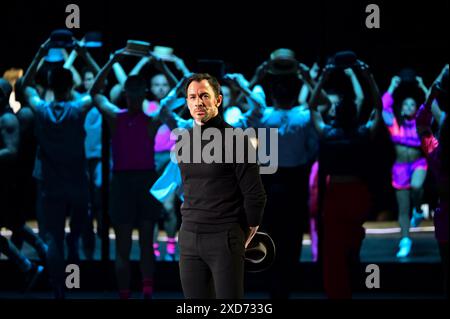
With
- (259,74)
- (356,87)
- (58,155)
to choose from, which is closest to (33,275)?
(58,155)

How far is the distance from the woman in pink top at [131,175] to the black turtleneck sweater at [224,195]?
2.53 meters

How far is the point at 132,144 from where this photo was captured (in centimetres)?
771

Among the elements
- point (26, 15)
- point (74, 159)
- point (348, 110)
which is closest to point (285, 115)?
point (348, 110)

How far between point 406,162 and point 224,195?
4196 millimetres

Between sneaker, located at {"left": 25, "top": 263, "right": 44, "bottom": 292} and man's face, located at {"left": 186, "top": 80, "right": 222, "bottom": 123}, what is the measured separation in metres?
3.66

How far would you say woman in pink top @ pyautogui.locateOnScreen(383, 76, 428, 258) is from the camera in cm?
890

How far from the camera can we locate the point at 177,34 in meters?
8.90

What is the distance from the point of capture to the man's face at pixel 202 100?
510 cm

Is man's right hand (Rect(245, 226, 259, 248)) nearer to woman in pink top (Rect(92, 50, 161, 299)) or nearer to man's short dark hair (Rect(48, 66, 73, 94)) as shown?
woman in pink top (Rect(92, 50, 161, 299))

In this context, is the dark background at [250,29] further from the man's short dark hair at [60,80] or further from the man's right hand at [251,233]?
the man's right hand at [251,233]

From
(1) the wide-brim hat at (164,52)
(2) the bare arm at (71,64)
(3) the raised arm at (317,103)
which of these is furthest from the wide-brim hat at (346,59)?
(2) the bare arm at (71,64)

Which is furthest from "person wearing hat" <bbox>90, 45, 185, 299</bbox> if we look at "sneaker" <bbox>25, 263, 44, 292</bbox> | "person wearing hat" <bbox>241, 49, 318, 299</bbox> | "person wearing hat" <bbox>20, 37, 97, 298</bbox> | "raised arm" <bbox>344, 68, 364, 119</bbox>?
"raised arm" <bbox>344, 68, 364, 119</bbox>

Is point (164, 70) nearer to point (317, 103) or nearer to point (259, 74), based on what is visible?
point (259, 74)
